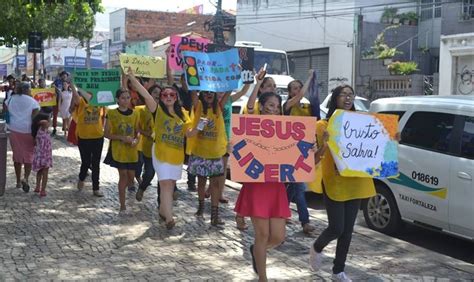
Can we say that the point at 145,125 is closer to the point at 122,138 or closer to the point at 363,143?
the point at 122,138

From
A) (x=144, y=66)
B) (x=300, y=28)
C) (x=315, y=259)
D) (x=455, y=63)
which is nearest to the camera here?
(x=315, y=259)

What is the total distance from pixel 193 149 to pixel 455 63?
1751 cm

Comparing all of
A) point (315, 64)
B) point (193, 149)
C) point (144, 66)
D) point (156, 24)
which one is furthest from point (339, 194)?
point (156, 24)

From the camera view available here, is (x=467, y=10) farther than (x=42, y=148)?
Yes

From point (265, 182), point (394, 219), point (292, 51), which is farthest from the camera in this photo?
point (292, 51)

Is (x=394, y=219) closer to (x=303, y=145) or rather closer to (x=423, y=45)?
(x=303, y=145)

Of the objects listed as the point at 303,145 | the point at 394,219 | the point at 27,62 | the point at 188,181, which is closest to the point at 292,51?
the point at 188,181

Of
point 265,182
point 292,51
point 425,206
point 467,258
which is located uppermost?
point 292,51

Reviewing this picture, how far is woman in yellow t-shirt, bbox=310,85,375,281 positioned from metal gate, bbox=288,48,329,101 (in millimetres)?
25277

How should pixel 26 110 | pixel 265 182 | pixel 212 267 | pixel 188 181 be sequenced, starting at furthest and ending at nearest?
pixel 188 181 → pixel 26 110 → pixel 212 267 → pixel 265 182

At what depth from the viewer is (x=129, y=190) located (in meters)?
9.44

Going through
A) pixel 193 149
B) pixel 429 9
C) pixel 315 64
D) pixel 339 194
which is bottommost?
pixel 339 194

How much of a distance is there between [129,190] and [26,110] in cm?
194

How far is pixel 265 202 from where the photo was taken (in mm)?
4887
